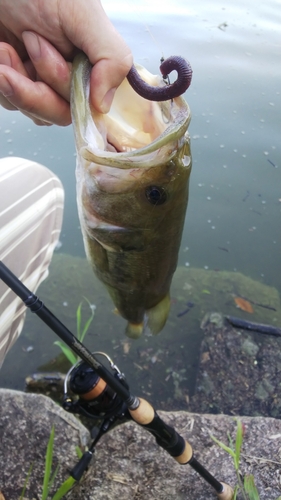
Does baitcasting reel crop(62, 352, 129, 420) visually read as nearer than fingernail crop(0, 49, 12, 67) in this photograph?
No

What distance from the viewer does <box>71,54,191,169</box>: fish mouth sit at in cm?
115

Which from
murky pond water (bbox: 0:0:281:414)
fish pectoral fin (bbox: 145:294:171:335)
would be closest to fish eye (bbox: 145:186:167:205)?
fish pectoral fin (bbox: 145:294:171:335)

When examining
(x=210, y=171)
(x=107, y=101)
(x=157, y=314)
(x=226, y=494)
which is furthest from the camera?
Answer: (x=210, y=171)

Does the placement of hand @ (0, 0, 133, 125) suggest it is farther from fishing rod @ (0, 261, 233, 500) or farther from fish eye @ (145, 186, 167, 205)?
fishing rod @ (0, 261, 233, 500)

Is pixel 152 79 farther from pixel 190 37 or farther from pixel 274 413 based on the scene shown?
pixel 190 37

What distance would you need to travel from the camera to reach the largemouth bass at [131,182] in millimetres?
1170

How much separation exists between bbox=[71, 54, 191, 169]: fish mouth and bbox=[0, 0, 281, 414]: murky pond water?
Answer: 5.33 ft

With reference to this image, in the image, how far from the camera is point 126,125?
1376 mm

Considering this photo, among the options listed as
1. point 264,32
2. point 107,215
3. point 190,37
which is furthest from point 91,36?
point 264,32

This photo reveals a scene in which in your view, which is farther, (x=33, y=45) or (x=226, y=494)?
(x=226, y=494)

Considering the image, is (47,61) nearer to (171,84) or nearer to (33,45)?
(33,45)

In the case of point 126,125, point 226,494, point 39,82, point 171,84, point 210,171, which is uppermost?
point 39,82

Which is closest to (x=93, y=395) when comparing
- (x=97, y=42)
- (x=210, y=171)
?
(x=97, y=42)

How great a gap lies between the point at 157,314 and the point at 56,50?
113 cm
